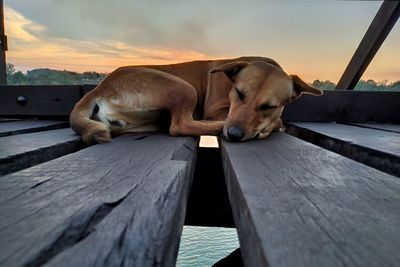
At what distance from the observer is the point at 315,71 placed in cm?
430

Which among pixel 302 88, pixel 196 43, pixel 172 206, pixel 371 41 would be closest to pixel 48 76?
pixel 196 43

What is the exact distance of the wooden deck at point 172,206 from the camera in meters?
0.49

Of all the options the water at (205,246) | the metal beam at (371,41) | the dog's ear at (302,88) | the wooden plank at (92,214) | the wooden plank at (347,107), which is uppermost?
the metal beam at (371,41)

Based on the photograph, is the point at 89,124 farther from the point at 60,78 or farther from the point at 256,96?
the point at 60,78

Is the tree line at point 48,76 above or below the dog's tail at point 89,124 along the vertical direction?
above

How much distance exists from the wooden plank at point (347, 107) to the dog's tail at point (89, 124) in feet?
5.04

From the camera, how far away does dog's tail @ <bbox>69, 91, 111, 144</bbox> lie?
177cm

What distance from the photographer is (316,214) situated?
0.66 metres

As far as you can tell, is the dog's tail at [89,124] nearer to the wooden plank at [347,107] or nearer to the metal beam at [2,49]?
the wooden plank at [347,107]

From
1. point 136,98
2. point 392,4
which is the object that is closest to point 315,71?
point 392,4

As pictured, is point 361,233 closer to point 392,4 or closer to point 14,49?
Answer: point 392,4

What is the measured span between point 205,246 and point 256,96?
138cm

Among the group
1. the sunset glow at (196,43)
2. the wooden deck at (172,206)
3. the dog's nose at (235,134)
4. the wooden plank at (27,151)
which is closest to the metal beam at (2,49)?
the sunset glow at (196,43)

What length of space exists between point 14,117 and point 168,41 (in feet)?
7.39
